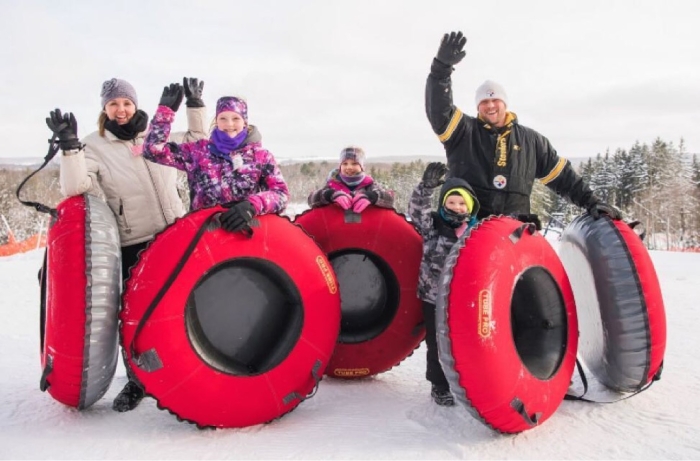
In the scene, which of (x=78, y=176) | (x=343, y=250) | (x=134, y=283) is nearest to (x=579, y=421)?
(x=343, y=250)

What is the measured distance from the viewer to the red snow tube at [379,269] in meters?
4.27

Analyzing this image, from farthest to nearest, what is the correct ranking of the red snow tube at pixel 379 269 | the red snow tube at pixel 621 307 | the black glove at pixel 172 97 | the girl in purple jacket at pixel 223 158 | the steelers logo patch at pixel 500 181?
1. the red snow tube at pixel 379 269
2. the steelers logo patch at pixel 500 181
3. the black glove at pixel 172 97
4. the girl in purple jacket at pixel 223 158
5. the red snow tube at pixel 621 307

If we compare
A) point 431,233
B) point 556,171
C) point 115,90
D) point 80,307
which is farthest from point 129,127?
point 556,171

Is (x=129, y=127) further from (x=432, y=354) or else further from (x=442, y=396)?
(x=442, y=396)

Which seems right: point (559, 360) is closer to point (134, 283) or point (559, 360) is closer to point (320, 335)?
point (320, 335)

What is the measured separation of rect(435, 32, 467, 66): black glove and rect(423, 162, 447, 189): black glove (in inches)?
31.8

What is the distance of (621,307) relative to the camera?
3496 mm

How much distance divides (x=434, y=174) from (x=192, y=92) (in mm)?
1964

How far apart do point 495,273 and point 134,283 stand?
2.08m

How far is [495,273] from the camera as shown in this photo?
10.1 ft

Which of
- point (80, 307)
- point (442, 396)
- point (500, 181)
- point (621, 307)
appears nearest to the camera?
point (80, 307)

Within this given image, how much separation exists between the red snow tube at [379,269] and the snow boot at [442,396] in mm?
603

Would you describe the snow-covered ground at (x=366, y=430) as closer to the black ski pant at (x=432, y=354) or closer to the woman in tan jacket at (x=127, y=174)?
the black ski pant at (x=432, y=354)

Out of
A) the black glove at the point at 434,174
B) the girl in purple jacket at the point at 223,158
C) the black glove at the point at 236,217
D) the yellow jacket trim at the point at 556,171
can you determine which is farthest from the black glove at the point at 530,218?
the black glove at the point at 236,217
